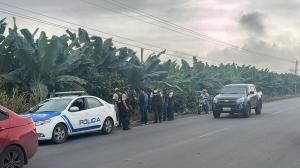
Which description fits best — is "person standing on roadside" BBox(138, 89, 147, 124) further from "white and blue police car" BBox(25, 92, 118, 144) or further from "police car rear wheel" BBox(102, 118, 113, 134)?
"police car rear wheel" BBox(102, 118, 113, 134)

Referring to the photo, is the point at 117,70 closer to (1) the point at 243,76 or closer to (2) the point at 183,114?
(2) the point at 183,114

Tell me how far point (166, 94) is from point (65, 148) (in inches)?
515

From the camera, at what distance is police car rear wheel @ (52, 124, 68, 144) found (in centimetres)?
1520

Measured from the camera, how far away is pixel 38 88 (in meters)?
20.6

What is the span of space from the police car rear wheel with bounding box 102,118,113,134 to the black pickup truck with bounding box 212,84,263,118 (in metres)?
9.65

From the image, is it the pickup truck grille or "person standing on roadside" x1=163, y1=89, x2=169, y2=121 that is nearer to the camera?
"person standing on roadside" x1=163, y1=89, x2=169, y2=121

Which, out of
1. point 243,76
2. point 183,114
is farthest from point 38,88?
point 243,76

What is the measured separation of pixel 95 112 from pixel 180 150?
5082 millimetres

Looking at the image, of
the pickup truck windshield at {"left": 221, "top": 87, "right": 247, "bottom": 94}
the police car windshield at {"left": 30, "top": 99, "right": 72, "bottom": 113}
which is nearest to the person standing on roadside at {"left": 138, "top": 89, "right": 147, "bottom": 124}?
the pickup truck windshield at {"left": 221, "top": 87, "right": 247, "bottom": 94}

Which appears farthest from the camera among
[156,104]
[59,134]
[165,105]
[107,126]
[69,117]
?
[165,105]

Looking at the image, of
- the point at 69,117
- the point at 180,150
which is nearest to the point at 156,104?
the point at 69,117

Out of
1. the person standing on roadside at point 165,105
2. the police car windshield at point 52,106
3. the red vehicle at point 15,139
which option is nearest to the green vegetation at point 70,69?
the person standing on roadside at point 165,105

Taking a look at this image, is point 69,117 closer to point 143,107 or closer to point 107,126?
point 107,126

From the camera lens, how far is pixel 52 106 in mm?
16375
